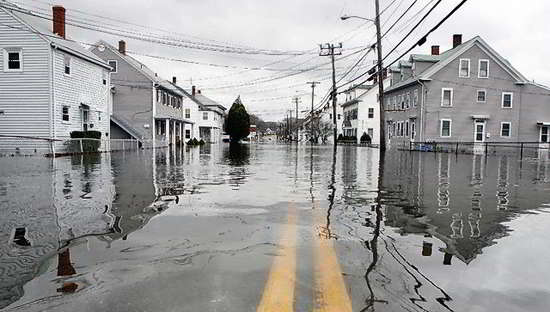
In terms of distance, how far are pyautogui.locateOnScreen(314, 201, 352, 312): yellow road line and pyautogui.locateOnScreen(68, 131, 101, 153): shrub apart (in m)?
23.5

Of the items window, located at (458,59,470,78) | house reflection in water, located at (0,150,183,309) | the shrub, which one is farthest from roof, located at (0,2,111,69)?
window, located at (458,59,470,78)

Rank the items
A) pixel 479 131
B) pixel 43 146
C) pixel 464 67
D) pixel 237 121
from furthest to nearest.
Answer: pixel 237 121, pixel 479 131, pixel 464 67, pixel 43 146

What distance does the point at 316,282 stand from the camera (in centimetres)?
394

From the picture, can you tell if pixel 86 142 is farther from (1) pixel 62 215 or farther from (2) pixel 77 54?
(1) pixel 62 215

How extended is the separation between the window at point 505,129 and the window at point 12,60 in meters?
40.2

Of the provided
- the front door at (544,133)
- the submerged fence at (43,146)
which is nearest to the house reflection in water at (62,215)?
the submerged fence at (43,146)

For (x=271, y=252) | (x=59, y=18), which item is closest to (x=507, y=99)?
(x=59, y=18)

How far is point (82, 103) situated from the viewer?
99.8ft

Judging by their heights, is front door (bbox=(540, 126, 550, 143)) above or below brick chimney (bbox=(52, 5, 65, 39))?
below

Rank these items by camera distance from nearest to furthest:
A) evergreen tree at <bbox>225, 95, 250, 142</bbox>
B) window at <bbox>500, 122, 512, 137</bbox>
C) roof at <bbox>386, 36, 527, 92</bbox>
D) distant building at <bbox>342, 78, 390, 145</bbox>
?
roof at <bbox>386, 36, 527, 92</bbox>, window at <bbox>500, 122, 512, 137</bbox>, distant building at <bbox>342, 78, 390, 145</bbox>, evergreen tree at <bbox>225, 95, 250, 142</bbox>

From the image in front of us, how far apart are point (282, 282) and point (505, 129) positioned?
45.1m

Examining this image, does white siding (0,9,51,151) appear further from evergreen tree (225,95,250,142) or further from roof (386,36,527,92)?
evergreen tree (225,95,250,142)

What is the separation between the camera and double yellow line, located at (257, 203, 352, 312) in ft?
11.2

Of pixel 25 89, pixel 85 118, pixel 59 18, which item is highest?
pixel 59 18
